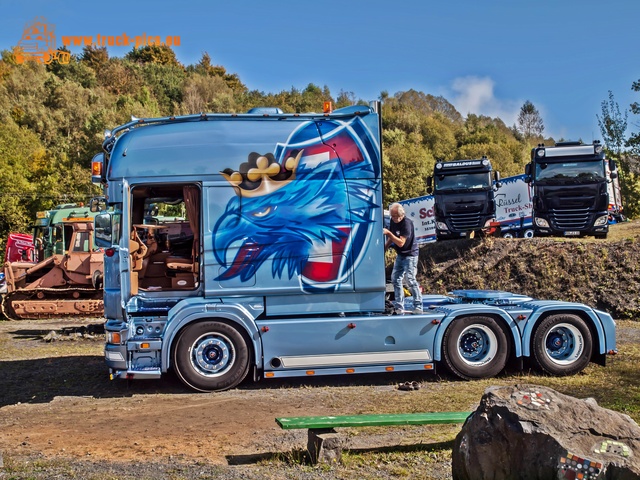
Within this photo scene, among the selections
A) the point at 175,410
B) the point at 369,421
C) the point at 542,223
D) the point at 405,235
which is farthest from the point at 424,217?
the point at 369,421

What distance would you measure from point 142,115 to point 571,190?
45.0 meters

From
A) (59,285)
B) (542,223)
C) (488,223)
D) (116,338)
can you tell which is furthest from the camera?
(488,223)

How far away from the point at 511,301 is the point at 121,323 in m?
5.95

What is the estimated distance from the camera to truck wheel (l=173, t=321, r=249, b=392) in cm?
1005

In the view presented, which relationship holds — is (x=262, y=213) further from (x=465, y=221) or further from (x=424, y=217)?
(x=424, y=217)

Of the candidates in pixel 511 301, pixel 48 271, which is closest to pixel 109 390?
pixel 511 301

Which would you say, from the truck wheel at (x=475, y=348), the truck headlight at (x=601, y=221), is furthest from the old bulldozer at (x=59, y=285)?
the truck headlight at (x=601, y=221)

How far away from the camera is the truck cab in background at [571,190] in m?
23.9

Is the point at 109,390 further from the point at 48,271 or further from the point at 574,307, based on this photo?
the point at 48,271

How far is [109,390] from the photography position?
10.6 metres

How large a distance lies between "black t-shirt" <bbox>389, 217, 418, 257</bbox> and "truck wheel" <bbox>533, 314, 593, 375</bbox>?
2268mm

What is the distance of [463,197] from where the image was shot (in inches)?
1053

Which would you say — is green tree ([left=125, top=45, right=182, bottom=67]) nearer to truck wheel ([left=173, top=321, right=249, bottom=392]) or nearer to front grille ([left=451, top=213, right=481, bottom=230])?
front grille ([left=451, top=213, right=481, bottom=230])

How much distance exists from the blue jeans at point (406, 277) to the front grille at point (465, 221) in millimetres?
15949
